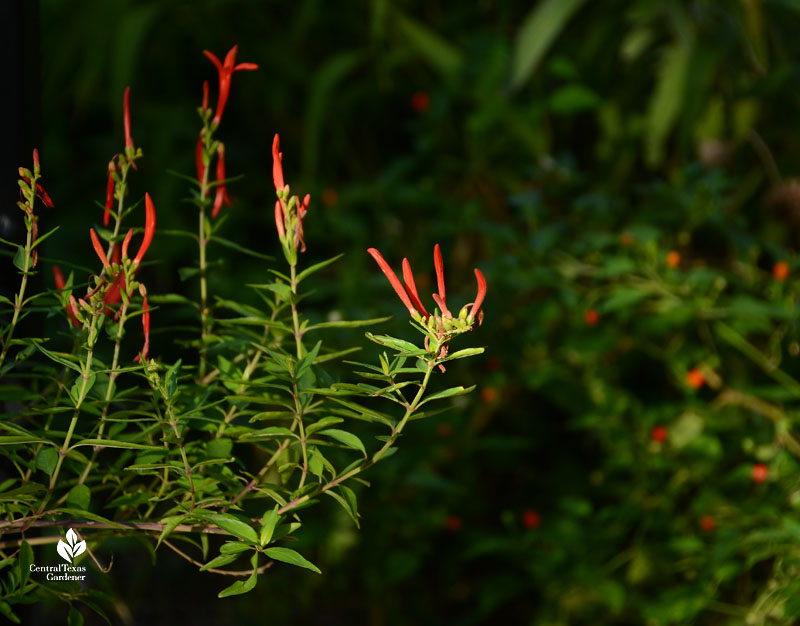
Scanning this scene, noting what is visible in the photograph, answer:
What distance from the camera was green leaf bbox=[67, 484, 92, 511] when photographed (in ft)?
1.42

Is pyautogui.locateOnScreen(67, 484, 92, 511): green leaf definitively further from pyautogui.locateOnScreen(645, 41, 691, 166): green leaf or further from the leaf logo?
pyautogui.locateOnScreen(645, 41, 691, 166): green leaf

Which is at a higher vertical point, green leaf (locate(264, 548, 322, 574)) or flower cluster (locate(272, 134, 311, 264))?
flower cluster (locate(272, 134, 311, 264))

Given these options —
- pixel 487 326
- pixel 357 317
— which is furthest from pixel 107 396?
pixel 487 326

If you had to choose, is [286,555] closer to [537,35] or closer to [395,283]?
[395,283]

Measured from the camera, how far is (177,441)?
41cm

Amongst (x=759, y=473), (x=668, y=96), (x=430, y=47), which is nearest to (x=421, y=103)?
(x=430, y=47)

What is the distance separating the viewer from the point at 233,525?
40 centimetres

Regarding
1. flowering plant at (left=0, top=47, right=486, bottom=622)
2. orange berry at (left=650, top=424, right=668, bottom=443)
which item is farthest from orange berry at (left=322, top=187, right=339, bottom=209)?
flowering plant at (left=0, top=47, right=486, bottom=622)

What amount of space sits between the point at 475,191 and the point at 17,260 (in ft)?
4.08

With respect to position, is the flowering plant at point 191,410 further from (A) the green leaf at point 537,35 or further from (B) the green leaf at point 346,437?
(A) the green leaf at point 537,35

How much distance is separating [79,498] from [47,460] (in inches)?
1.0

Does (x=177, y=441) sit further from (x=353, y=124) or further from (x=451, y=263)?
(x=353, y=124)

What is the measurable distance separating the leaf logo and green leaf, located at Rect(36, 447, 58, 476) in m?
0.05

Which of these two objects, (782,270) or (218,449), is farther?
(782,270)
